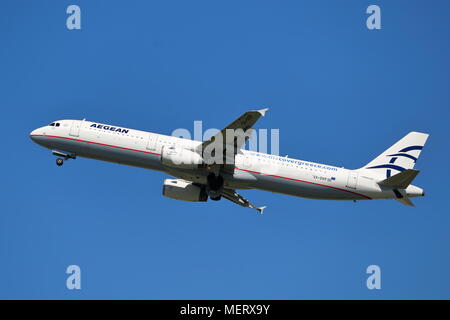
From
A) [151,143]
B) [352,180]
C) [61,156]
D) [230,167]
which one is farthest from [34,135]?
[352,180]

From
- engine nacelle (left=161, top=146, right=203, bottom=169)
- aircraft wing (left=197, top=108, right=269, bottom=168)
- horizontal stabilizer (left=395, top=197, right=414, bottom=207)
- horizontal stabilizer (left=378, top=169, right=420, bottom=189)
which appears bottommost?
horizontal stabilizer (left=395, top=197, right=414, bottom=207)

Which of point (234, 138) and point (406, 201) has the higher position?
point (234, 138)

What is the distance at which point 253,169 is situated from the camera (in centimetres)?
4544

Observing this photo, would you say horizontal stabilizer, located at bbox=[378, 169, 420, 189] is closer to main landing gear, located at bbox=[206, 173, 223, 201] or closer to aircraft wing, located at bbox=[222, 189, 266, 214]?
aircraft wing, located at bbox=[222, 189, 266, 214]

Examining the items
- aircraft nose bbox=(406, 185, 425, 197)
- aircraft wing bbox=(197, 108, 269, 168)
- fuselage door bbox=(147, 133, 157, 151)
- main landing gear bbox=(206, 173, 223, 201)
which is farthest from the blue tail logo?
fuselage door bbox=(147, 133, 157, 151)

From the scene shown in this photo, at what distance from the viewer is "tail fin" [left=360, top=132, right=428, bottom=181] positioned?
47.4m

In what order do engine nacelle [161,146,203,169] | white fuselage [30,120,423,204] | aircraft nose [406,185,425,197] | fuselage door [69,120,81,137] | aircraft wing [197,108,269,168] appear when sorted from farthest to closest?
fuselage door [69,120,81,137]
white fuselage [30,120,423,204]
aircraft nose [406,185,425,197]
engine nacelle [161,146,203,169]
aircraft wing [197,108,269,168]

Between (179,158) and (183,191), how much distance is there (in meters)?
6.36

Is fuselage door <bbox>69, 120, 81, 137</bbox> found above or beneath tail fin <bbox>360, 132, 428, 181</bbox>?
above

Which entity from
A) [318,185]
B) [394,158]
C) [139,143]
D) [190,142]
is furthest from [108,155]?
[394,158]

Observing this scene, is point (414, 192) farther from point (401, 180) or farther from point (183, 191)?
point (183, 191)

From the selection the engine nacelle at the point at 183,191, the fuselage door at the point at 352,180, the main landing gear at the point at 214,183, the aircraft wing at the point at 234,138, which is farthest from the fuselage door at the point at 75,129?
the fuselage door at the point at 352,180

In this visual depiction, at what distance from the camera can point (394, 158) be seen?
4775 cm

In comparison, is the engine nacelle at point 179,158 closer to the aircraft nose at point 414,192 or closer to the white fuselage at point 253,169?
the white fuselage at point 253,169
